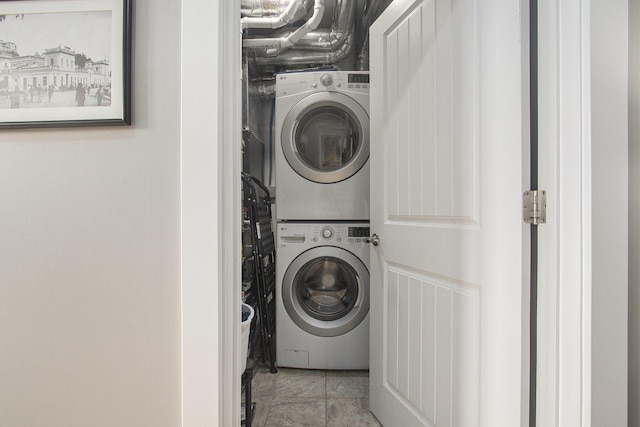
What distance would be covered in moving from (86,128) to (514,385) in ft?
4.31

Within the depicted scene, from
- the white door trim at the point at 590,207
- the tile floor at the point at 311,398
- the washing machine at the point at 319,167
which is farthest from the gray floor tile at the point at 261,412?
the white door trim at the point at 590,207

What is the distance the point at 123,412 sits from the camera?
2.50 feet

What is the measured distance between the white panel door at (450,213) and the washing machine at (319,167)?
45 cm

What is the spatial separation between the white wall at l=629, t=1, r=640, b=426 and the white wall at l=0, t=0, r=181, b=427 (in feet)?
3.63

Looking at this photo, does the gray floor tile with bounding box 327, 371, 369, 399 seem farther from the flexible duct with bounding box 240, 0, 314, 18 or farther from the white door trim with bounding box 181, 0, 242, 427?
the flexible duct with bounding box 240, 0, 314, 18

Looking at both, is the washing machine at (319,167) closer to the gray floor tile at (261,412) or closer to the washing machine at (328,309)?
the washing machine at (328,309)

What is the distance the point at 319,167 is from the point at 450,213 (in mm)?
1063

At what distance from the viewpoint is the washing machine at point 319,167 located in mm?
1779

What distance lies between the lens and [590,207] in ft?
2.08

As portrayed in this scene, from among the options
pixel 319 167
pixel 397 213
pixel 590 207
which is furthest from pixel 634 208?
pixel 319 167

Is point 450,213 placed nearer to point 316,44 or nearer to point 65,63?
point 65,63

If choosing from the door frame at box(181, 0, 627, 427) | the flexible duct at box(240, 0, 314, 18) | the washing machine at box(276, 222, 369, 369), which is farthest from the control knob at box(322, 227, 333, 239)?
the flexible duct at box(240, 0, 314, 18)

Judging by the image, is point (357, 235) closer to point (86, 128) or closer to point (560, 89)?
point (560, 89)

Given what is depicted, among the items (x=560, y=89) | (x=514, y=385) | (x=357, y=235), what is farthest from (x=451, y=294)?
(x=357, y=235)
